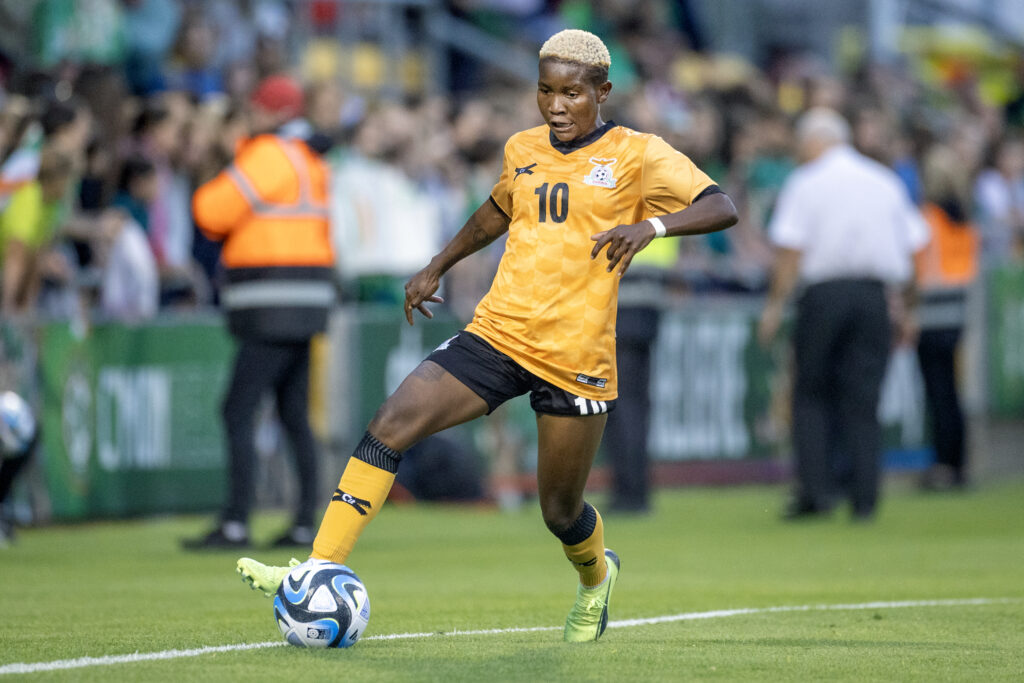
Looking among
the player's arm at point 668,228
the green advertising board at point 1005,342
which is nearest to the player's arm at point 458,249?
the player's arm at point 668,228

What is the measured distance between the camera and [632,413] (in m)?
12.8

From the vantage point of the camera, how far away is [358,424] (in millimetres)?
13859

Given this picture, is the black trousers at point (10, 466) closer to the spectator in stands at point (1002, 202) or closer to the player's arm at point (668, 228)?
the player's arm at point (668, 228)

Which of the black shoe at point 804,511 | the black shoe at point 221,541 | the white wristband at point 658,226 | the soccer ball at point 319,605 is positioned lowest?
the black shoe at point 804,511

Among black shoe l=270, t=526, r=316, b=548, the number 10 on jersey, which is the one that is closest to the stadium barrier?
black shoe l=270, t=526, r=316, b=548

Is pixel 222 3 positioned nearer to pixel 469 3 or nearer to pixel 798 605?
pixel 469 3

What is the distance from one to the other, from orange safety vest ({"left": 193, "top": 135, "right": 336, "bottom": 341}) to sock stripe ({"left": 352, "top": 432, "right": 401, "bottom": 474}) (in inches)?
176

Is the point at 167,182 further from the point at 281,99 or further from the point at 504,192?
the point at 504,192

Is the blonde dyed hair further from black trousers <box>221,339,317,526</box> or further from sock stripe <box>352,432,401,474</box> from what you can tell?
black trousers <box>221,339,317,526</box>

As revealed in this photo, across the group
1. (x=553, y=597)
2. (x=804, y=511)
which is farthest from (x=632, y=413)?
(x=553, y=597)

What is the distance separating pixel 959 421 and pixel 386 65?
7600mm

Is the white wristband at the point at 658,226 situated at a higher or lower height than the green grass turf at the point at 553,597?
higher

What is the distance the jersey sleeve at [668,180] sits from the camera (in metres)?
6.35

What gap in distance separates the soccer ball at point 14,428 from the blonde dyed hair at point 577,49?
550 centimetres
